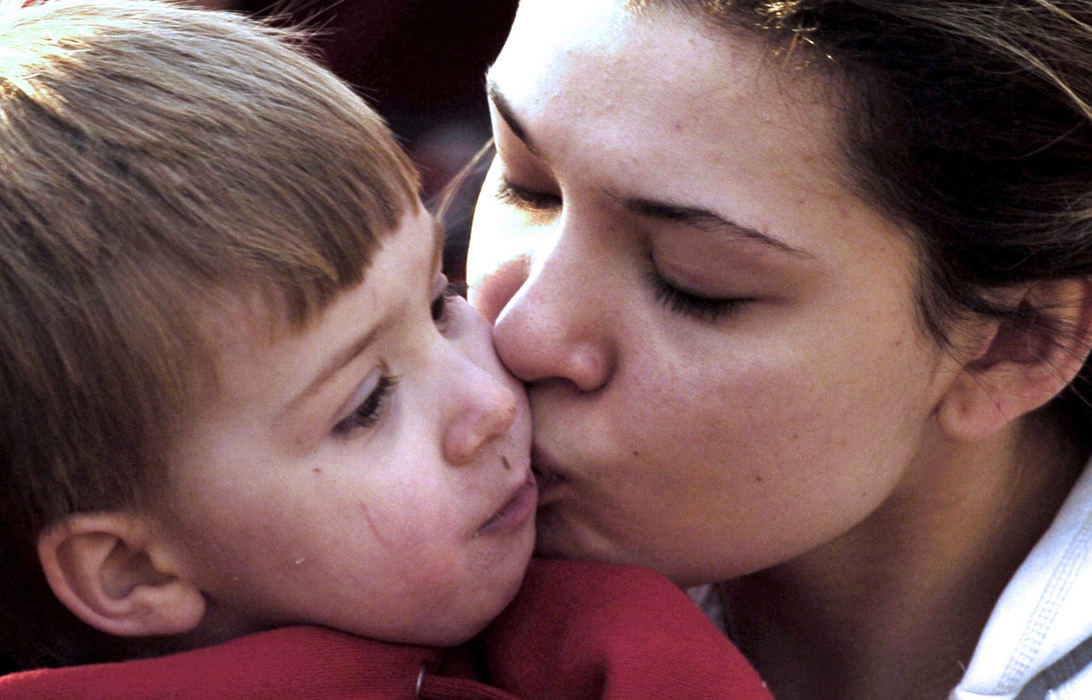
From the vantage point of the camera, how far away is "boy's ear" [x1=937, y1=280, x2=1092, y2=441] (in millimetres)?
1611

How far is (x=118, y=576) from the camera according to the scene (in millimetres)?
1442

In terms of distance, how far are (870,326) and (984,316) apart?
0.56 ft

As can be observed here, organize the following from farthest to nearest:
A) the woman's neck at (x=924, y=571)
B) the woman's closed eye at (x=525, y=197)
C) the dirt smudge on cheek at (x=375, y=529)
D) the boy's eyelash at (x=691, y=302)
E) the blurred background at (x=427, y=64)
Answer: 1. the blurred background at (x=427, y=64)
2. the woman's neck at (x=924, y=571)
3. the woman's closed eye at (x=525, y=197)
4. the boy's eyelash at (x=691, y=302)
5. the dirt smudge on cheek at (x=375, y=529)

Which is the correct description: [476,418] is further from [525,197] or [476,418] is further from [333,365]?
[525,197]

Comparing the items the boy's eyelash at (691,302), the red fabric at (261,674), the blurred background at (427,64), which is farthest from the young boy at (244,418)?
the blurred background at (427,64)

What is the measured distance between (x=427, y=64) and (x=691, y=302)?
1.20 metres

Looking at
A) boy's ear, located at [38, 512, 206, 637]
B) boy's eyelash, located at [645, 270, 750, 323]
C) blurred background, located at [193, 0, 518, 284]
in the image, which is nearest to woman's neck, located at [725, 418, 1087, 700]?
boy's eyelash, located at [645, 270, 750, 323]

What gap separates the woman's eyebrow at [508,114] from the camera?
1604 millimetres

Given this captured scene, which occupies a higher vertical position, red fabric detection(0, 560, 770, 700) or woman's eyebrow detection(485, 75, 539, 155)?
woman's eyebrow detection(485, 75, 539, 155)

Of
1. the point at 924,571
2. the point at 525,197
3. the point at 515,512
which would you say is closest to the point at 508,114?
the point at 525,197

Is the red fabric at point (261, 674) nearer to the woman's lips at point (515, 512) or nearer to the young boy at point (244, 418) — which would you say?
the young boy at point (244, 418)

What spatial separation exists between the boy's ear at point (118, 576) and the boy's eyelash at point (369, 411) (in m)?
0.24

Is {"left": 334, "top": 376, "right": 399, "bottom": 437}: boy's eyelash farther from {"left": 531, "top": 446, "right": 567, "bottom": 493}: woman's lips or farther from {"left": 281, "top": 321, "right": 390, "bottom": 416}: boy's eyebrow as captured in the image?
{"left": 531, "top": 446, "right": 567, "bottom": 493}: woman's lips

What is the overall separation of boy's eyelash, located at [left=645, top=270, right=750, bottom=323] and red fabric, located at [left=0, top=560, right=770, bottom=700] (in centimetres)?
33
